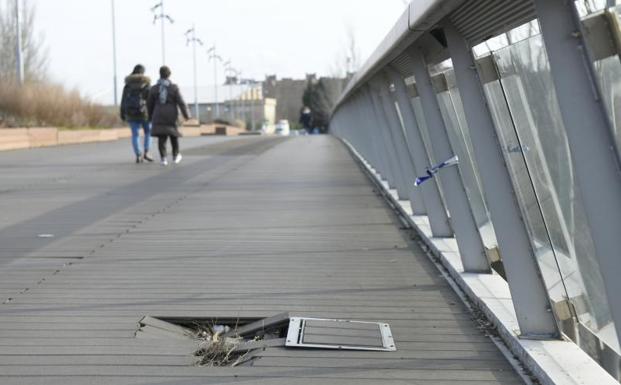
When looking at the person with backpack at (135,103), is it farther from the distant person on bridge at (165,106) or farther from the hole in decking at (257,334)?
the hole in decking at (257,334)

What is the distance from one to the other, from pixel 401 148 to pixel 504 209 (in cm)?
467

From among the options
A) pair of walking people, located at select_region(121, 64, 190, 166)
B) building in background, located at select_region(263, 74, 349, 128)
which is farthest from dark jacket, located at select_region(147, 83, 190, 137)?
building in background, located at select_region(263, 74, 349, 128)

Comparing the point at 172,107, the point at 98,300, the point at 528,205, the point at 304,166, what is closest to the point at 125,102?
the point at 172,107

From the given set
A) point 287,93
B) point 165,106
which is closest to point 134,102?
point 165,106

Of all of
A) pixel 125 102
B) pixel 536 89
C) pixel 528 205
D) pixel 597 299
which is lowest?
pixel 597 299

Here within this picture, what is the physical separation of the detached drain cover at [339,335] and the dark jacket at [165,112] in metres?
11.8

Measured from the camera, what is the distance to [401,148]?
930cm

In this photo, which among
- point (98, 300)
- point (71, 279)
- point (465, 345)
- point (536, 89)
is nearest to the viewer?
point (536, 89)

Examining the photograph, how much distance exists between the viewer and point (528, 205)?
192 inches

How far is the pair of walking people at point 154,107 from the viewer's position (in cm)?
1642

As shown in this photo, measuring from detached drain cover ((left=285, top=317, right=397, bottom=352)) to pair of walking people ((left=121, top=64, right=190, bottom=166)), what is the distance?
468 inches

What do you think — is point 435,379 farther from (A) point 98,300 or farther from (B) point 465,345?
(A) point 98,300

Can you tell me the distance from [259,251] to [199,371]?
325 centimetres

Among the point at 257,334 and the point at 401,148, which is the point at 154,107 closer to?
the point at 401,148
